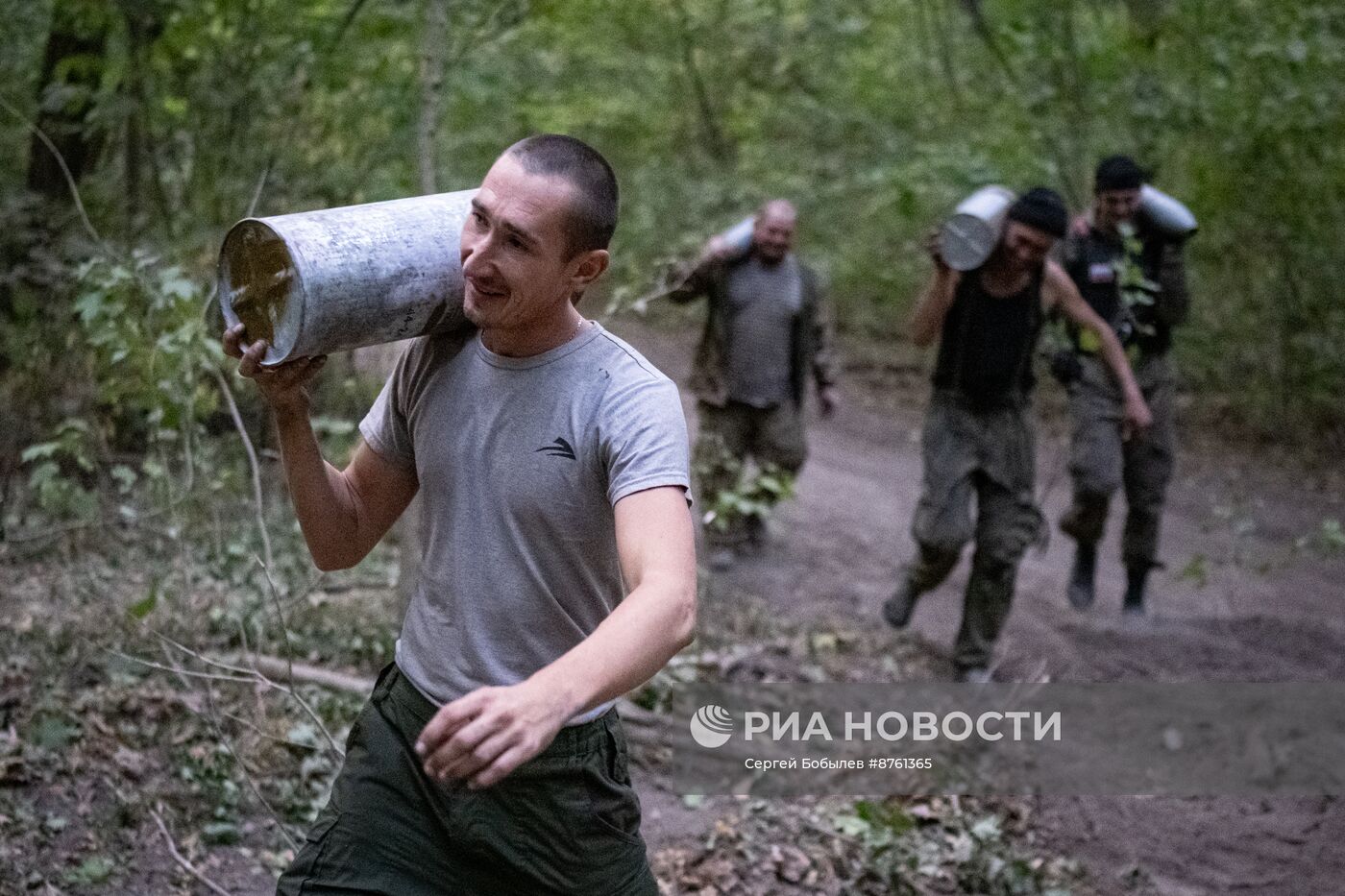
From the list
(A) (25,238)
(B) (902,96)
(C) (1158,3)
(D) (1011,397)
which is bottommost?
(B) (902,96)

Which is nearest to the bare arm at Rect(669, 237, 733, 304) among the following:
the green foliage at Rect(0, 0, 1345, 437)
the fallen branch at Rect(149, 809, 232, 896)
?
the green foliage at Rect(0, 0, 1345, 437)

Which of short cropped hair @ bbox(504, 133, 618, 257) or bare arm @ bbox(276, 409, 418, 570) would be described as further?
bare arm @ bbox(276, 409, 418, 570)

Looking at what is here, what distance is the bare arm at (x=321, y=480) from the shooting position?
2713mm

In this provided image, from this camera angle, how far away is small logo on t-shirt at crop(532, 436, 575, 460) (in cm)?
261

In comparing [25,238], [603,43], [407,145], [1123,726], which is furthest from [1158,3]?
[603,43]

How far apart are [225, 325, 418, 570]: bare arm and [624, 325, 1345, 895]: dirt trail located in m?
2.43

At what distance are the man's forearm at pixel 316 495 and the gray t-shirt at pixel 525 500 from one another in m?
0.20

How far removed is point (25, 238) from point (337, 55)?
1.97 metres

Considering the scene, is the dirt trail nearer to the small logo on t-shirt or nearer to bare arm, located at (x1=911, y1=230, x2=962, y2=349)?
bare arm, located at (x1=911, y1=230, x2=962, y2=349)

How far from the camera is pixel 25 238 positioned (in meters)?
6.90

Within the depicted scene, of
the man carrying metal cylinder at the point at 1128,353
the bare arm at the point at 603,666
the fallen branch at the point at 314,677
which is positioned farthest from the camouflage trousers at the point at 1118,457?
the bare arm at the point at 603,666

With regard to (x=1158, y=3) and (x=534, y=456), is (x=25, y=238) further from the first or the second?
(x=1158, y=3)

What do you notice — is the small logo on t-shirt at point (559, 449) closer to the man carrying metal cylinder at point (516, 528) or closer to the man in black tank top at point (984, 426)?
the man carrying metal cylinder at point (516, 528)

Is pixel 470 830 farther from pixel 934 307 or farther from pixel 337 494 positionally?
pixel 934 307
